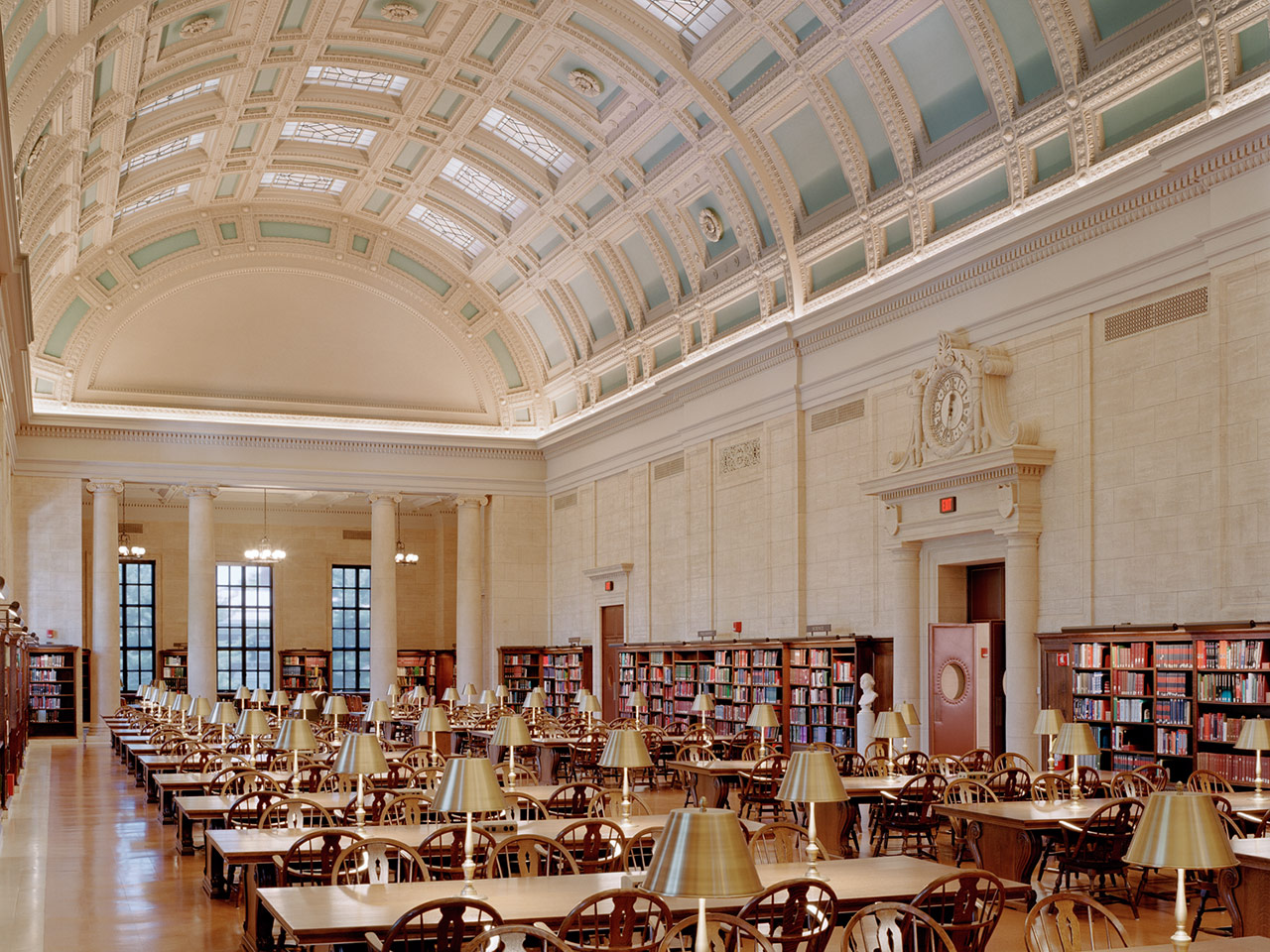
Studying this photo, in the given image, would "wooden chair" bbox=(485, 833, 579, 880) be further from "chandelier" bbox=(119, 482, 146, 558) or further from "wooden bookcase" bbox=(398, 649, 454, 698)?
"wooden bookcase" bbox=(398, 649, 454, 698)

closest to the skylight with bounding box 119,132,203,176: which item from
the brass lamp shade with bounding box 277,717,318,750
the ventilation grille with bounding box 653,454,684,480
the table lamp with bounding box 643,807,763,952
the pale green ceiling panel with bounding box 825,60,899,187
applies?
the ventilation grille with bounding box 653,454,684,480

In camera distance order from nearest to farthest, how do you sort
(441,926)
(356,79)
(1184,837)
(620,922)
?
(1184,837)
(441,926)
(620,922)
(356,79)

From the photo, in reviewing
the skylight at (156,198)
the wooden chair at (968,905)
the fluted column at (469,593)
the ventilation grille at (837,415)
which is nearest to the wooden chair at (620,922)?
the wooden chair at (968,905)

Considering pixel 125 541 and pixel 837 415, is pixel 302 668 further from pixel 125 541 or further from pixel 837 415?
pixel 837 415

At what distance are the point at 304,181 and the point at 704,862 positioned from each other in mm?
24841

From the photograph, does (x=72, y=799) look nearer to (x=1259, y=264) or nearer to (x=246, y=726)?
(x=246, y=726)

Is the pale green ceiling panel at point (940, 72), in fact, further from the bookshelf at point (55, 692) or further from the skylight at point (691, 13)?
the bookshelf at point (55, 692)

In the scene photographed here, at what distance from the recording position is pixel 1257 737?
9422 millimetres


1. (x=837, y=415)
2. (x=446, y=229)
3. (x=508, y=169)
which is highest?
(x=508, y=169)

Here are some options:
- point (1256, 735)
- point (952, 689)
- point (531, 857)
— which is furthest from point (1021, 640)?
point (531, 857)

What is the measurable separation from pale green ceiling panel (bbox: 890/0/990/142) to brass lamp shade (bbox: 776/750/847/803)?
11181 mm

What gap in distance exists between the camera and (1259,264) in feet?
37.9

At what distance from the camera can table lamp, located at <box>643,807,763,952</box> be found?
3.56m

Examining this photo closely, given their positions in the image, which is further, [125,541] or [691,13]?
[125,541]
